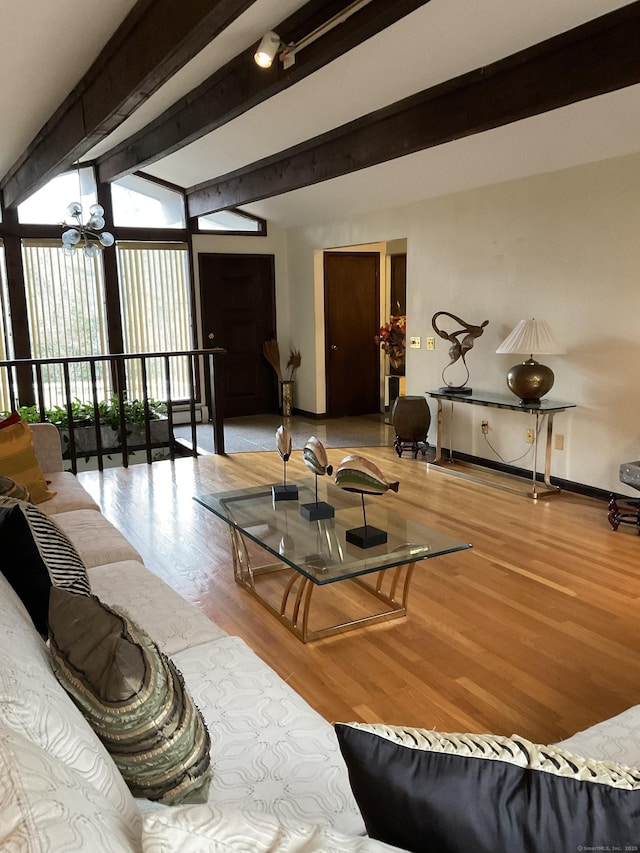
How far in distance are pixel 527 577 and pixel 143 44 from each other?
125 inches

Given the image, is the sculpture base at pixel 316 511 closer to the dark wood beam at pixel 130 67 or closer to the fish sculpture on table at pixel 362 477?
the fish sculpture on table at pixel 362 477

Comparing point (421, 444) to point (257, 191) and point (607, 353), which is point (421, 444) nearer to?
point (607, 353)

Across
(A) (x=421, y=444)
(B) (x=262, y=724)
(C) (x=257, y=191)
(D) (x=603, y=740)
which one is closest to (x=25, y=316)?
(C) (x=257, y=191)

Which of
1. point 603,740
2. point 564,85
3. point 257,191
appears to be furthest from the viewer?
point 257,191

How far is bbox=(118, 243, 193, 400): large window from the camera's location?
7824mm

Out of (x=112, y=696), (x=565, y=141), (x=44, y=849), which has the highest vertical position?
(x=565, y=141)

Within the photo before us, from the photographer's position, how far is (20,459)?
11.0 ft

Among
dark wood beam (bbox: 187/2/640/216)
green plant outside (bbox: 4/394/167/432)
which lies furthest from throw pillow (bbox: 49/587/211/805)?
green plant outside (bbox: 4/394/167/432)

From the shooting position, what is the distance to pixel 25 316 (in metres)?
7.29

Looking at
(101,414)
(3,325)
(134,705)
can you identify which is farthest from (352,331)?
(134,705)

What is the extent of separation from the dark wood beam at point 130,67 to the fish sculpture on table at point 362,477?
1745 mm

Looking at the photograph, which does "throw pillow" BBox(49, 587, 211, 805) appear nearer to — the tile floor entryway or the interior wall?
the interior wall

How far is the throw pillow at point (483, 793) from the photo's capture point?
807mm

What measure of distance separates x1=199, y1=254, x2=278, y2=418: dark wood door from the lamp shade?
172 inches
